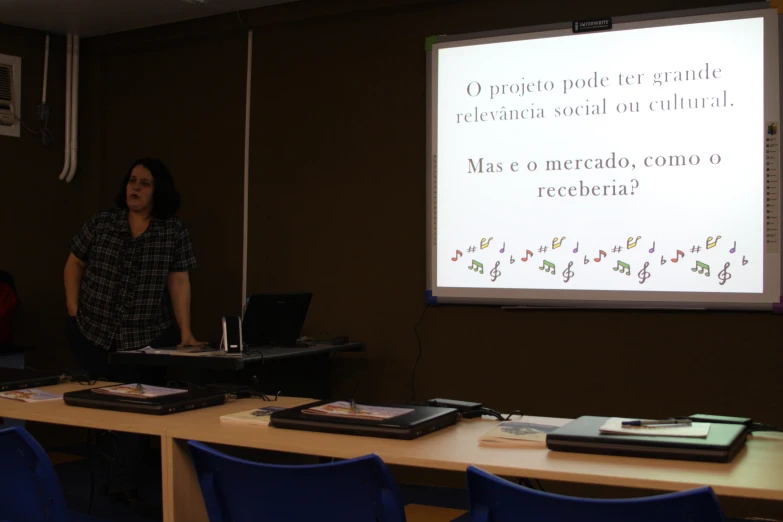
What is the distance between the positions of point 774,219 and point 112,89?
13.6 ft

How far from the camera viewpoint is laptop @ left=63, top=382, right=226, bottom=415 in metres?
2.23

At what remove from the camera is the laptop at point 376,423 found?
1.89 metres

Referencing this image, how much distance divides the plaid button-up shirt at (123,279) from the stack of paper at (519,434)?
252 cm

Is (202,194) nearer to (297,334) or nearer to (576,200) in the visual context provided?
(297,334)

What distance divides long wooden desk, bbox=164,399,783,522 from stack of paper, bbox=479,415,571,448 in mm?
36

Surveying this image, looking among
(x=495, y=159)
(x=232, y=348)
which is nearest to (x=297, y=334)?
→ (x=232, y=348)

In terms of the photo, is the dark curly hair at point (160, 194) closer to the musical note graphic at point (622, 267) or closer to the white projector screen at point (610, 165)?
the white projector screen at point (610, 165)

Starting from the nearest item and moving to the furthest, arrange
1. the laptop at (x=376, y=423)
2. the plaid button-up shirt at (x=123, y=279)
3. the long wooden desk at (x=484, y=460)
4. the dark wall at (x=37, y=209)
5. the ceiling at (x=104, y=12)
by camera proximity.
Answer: the long wooden desk at (x=484, y=460) → the laptop at (x=376, y=423) → the plaid button-up shirt at (x=123, y=279) → the ceiling at (x=104, y=12) → the dark wall at (x=37, y=209)

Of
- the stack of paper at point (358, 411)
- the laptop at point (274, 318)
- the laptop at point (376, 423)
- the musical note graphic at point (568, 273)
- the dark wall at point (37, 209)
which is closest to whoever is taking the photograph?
the laptop at point (376, 423)

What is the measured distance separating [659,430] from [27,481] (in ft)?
4.78

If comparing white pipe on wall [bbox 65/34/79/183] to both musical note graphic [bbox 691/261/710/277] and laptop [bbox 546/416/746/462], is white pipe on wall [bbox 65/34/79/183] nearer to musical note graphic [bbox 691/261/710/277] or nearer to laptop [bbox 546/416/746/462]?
musical note graphic [bbox 691/261/710/277]

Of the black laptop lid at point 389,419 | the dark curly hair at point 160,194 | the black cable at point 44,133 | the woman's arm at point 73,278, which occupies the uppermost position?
the black cable at point 44,133

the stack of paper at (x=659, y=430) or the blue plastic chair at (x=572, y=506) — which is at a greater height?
the stack of paper at (x=659, y=430)

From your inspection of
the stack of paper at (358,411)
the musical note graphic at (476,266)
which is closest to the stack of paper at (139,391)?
the stack of paper at (358,411)
